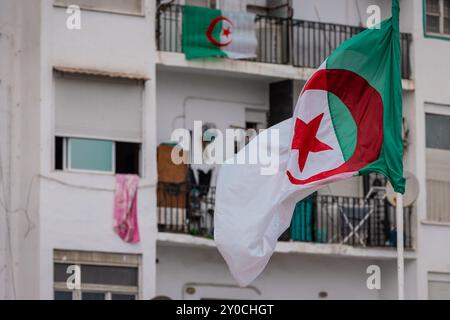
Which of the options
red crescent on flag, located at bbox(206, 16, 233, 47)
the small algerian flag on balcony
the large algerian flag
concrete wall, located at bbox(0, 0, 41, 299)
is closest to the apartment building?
concrete wall, located at bbox(0, 0, 41, 299)

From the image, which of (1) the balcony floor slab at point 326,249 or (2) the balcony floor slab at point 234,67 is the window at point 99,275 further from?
(2) the balcony floor slab at point 234,67

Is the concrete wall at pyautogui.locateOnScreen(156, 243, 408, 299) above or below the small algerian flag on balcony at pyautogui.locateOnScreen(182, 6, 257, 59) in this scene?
below

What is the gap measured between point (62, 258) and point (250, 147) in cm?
856

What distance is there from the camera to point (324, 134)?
32.4 meters

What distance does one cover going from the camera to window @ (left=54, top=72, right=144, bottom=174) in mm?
41156

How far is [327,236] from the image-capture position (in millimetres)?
43531

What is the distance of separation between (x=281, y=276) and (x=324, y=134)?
11578 millimetres

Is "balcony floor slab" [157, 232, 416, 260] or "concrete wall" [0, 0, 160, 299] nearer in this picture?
"concrete wall" [0, 0, 160, 299]

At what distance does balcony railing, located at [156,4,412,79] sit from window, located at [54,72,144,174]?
48.4 inches

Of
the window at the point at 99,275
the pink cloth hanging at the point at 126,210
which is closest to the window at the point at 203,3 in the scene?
the pink cloth hanging at the point at 126,210

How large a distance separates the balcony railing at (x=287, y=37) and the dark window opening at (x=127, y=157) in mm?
1798

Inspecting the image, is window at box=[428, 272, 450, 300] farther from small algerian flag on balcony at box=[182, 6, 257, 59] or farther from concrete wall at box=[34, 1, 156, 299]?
concrete wall at box=[34, 1, 156, 299]

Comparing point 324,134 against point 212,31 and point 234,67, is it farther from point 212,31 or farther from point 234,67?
point 234,67

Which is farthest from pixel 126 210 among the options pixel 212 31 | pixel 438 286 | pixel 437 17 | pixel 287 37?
pixel 437 17
